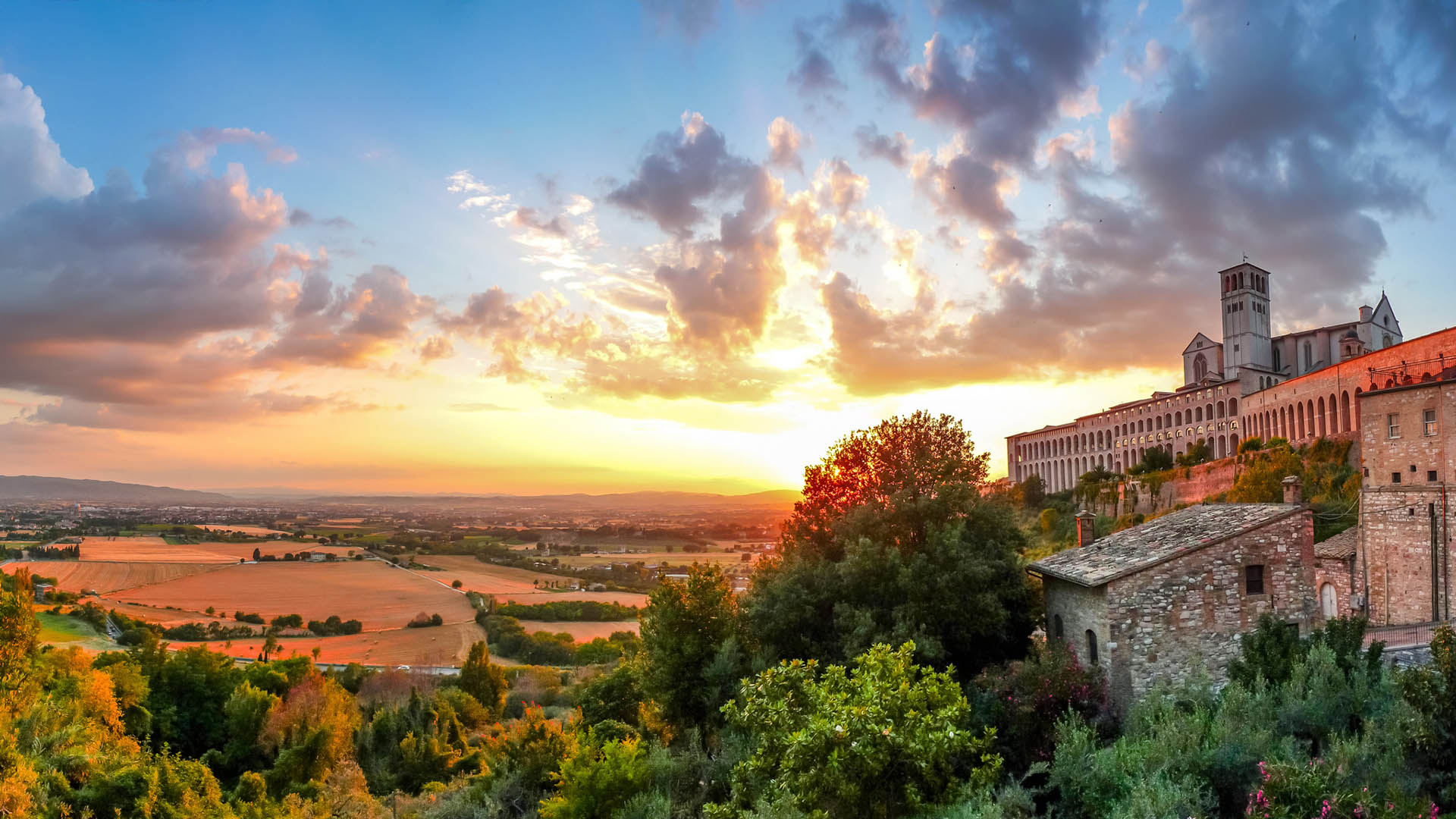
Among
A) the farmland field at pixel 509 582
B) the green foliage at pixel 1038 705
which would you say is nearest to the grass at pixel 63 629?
the farmland field at pixel 509 582

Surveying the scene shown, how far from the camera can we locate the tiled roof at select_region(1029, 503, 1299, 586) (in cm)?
1992

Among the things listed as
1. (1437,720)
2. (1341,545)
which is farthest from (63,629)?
(1341,545)

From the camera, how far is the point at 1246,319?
80.4 meters

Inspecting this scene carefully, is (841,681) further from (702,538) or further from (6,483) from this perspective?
(6,483)

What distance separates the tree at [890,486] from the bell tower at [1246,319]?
6828 centimetres

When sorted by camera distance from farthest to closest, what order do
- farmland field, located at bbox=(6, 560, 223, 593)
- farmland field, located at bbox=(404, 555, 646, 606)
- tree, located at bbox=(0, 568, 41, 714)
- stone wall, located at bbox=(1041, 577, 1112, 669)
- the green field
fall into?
farmland field, located at bbox=(404, 555, 646, 606), farmland field, located at bbox=(6, 560, 223, 593), the green field, tree, located at bbox=(0, 568, 41, 714), stone wall, located at bbox=(1041, 577, 1112, 669)

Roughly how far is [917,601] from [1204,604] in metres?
7.63

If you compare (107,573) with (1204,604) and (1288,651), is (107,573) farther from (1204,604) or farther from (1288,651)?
(1288,651)

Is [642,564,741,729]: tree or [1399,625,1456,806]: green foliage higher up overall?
[1399,625,1456,806]: green foliage

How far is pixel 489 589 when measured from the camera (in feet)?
298

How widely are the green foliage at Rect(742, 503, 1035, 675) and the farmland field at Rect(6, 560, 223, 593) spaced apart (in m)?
86.2

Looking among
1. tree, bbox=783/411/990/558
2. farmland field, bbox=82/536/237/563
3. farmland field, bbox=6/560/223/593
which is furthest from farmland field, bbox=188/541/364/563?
tree, bbox=783/411/990/558

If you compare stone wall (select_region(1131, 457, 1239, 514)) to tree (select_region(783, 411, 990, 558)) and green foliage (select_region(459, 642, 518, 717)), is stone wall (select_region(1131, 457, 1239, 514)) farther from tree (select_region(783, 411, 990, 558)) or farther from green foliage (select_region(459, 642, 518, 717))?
green foliage (select_region(459, 642, 518, 717))

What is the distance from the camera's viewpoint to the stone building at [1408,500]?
26.7 meters
